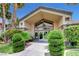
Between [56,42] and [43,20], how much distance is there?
1207 millimetres

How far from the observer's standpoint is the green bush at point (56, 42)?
926cm

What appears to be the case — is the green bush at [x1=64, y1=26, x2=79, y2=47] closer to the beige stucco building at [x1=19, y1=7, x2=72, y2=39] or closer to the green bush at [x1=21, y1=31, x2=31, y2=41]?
the beige stucco building at [x1=19, y1=7, x2=72, y2=39]

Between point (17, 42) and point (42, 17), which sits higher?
point (42, 17)

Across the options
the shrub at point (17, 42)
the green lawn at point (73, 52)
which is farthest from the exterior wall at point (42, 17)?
the green lawn at point (73, 52)

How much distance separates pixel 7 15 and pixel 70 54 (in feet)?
11.0

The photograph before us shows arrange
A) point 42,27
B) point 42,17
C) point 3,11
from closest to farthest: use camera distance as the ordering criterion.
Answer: point 42,17 → point 42,27 → point 3,11

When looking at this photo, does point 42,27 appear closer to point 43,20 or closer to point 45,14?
point 43,20

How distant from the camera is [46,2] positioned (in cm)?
912

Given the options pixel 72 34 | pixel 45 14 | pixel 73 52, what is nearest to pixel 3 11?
pixel 45 14

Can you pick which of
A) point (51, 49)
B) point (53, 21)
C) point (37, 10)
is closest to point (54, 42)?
point (51, 49)

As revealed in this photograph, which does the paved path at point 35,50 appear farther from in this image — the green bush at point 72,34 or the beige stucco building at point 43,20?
the green bush at point 72,34

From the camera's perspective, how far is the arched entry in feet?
31.8

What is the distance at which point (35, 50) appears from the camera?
9789 mm

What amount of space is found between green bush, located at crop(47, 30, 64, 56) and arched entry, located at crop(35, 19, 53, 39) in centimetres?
34
